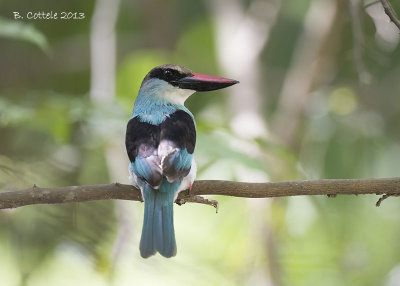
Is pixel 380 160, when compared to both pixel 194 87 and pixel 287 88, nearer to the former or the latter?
pixel 287 88

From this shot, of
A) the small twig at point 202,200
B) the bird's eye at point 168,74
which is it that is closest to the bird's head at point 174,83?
the bird's eye at point 168,74

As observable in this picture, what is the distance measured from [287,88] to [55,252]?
237cm

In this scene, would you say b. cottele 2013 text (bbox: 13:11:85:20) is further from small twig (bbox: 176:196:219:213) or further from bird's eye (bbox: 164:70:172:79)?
small twig (bbox: 176:196:219:213)

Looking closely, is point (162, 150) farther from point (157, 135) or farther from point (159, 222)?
point (159, 222)

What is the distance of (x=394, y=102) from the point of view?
20.0ft

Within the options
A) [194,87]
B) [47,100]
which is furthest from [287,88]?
[47,100]

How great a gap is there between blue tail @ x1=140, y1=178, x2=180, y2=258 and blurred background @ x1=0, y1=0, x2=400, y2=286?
38 centimetres

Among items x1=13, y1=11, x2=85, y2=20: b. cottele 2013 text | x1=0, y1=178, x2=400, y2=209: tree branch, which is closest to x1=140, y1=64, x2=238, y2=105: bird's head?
x1=0, y1=178, x2=400, y2=209: tree branch

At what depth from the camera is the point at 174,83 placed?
3984 mm

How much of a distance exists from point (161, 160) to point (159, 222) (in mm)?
304

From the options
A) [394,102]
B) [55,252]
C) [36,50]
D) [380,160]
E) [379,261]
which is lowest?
[379,261]

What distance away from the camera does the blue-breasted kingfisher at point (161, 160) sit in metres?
3.04

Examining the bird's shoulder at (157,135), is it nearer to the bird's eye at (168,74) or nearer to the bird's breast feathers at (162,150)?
the bird's breast feathers at (162,150)

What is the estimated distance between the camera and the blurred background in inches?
149
